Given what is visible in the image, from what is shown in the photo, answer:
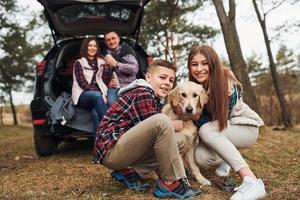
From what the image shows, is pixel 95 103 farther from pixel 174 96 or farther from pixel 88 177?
pixel 174 96

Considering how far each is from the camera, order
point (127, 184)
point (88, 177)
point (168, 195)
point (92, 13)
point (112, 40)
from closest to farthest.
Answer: point (168, 195)
point (127, 184)
point (88, 177)
point (112, 40)
point (92, 13)

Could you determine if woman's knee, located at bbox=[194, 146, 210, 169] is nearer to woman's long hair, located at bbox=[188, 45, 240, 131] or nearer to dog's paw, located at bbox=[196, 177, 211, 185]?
dog's paw, located at bbox=[196, 177, 211, 185]

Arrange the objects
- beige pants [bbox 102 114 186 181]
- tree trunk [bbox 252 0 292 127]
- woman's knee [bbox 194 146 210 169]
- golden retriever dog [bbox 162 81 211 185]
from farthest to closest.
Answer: tree trunk [bbox 252 0 292 127]
woman's knee [bbox 194 146 210 169]
golden retriever dog [bbox 162 81 211 185]
beige pants [bbox 102 114 186 181]

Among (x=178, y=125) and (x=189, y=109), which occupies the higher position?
(x=189, y=109)

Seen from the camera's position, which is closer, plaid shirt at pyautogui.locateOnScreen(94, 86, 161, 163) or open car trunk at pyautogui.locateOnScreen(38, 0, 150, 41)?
plaid shirt at pyautogui.locateOnScreen(94, 86, 161, 163)

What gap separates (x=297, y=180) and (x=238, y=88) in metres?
1.09

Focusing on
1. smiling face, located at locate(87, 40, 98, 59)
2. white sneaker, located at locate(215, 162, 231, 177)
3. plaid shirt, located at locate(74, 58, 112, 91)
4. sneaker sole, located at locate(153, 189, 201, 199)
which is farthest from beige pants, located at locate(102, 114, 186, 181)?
smiling face, located at locate(87, 40, 98, 59)

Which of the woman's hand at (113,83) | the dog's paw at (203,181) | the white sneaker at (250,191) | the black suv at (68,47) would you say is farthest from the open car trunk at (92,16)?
the white sneaker at (250,191)

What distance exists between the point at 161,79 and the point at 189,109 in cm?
38

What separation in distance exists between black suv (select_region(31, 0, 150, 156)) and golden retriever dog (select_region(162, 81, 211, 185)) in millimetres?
1857

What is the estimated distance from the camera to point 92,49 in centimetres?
560

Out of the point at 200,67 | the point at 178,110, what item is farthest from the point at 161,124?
the point at 200,67

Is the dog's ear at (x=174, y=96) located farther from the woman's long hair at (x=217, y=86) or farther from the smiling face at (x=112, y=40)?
the smiling face at (x=112, y=40)

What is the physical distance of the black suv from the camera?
5.43 meters
